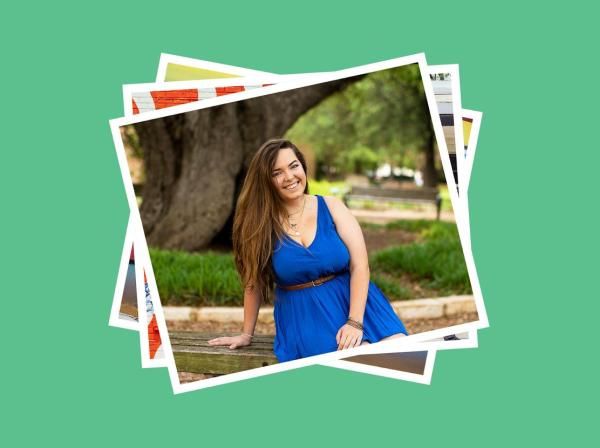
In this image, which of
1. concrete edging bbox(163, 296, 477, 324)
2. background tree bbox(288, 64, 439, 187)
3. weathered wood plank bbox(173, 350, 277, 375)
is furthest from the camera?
background tree bbox(288, 64, 439, 187)

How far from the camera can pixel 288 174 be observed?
3.83 m

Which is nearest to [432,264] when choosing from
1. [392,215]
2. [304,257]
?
[304,257]

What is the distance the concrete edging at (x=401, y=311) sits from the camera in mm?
6062

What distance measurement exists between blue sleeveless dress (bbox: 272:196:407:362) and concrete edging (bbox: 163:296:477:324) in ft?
7.16

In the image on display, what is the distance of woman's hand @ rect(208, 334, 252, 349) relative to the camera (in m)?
4.09

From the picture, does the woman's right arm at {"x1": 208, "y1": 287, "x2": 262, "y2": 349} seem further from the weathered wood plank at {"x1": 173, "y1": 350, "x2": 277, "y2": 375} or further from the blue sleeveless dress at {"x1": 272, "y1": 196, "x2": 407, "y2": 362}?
the blue sleeveless dress at {"x1": 272, "y1": 196, "x2": 407, "y2": 362}

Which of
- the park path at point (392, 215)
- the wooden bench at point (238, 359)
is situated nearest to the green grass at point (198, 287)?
the wooden bench at point (238, 359)

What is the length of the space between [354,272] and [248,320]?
780 millimetres

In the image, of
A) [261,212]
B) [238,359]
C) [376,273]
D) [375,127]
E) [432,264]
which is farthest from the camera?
[375,127]

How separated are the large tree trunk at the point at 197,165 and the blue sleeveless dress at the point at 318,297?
3.67 m

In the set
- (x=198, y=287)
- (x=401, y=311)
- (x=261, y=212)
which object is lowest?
(x=401, y=311)

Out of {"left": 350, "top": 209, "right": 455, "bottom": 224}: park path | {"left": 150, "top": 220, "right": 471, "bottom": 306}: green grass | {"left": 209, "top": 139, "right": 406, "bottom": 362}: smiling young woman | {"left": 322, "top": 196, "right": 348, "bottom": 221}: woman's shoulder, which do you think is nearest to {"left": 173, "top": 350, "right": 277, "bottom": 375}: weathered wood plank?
{"left": 209, "top": 139, "right": 406, "bottom": 362}: smiling young woman

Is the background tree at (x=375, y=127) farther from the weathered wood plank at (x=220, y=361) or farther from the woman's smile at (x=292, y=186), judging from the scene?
the weathered wood plank at (x=220, y=361)

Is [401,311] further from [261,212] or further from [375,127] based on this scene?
[375,127]
